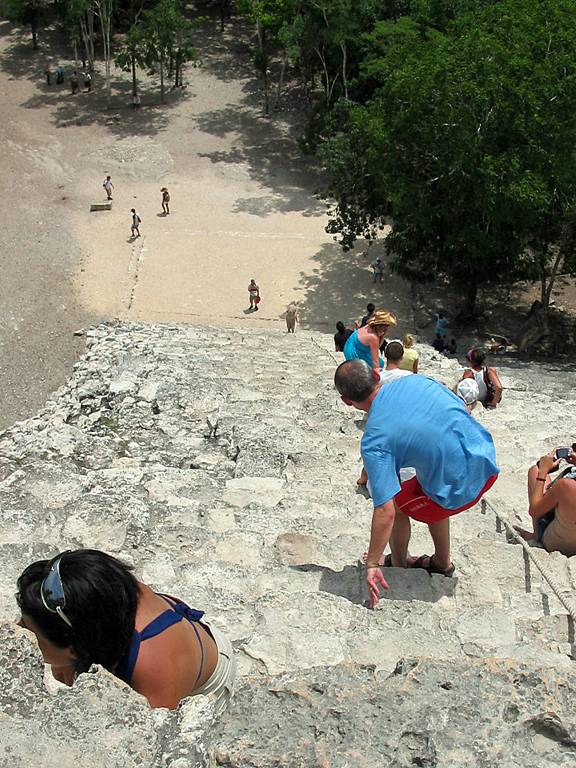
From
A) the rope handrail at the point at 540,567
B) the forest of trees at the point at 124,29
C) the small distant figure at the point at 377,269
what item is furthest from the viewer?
the forest of trees at the point at 124,29

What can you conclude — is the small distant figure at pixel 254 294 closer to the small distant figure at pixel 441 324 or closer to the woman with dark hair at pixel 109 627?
the small distant figure at pixel 441 324

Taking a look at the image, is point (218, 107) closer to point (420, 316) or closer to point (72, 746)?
point (420, 316)

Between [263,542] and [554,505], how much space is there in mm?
2199

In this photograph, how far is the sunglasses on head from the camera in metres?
2.87

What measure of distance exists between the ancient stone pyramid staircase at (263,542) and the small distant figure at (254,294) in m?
8.69

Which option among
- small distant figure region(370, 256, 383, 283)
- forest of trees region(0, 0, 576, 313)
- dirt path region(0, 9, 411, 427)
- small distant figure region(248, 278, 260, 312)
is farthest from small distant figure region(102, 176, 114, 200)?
small distant figure region(370, 256, 383, 283)

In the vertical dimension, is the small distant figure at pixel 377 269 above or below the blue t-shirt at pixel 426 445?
below

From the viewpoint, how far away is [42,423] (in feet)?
32.7

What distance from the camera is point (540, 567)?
195 inches

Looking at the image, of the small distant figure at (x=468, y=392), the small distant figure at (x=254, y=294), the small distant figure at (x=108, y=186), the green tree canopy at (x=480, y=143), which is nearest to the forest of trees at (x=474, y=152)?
the green tree canopy at (x=480, y=143)

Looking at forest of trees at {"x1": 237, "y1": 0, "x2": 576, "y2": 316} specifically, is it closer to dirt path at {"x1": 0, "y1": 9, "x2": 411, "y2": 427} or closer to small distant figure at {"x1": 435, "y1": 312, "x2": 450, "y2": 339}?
small distant figure at {"x1": 435, "y1": 312, "x2": 450, "y2": 339}

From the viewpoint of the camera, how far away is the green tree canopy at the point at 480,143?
14.9 metres

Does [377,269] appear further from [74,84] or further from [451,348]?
[74,84]

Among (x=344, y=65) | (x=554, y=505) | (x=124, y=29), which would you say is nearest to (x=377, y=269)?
(x=344, y=65)
